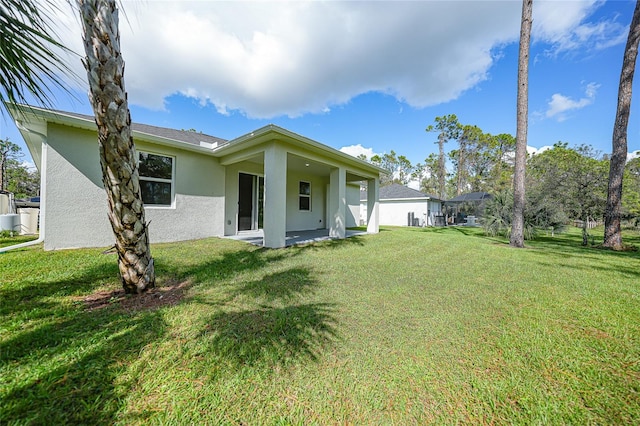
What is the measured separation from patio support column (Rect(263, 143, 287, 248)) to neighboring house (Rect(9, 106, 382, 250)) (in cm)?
3

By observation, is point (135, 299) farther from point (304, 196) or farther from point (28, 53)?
point (304, 196)

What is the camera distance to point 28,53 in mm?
1890

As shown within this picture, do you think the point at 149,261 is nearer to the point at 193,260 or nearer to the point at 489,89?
the point at 193,260

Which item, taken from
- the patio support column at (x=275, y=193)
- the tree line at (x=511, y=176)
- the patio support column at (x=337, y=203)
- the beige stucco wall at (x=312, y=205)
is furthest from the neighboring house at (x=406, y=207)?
the patio support column at (x=275, y=193)

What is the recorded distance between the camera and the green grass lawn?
154 cm

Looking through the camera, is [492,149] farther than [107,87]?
Yes

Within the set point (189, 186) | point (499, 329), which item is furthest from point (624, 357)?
point (189, 186)

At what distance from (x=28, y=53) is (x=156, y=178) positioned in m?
5.84

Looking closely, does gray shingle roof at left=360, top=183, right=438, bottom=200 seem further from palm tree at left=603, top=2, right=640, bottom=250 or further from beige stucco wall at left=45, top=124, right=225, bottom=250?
beige stucco wall at left=45, top=124, right=225, bottom=250

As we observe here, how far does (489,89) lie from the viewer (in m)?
12.9

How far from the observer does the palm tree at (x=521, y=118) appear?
8.17m

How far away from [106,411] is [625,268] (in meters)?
9.77

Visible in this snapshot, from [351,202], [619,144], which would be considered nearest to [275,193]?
[351,202]

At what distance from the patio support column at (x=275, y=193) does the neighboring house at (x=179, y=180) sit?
3 cm
